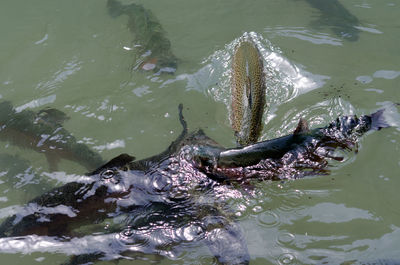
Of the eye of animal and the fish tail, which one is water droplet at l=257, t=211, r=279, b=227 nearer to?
the eye of animal

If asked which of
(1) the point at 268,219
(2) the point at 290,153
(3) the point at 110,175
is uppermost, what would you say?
(2) the point at 290,153

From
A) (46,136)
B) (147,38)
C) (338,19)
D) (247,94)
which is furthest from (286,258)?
(338,19)

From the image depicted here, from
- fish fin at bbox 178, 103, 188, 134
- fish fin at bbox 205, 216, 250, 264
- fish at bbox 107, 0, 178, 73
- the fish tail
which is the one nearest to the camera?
fish fin at bbox 205, 216, 250, 264

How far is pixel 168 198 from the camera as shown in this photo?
3.60 m

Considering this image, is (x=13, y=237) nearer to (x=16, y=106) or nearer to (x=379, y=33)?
(x=16, y=106)

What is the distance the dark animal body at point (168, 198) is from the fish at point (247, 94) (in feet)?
1.41

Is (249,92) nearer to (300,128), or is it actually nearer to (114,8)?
(300,128)

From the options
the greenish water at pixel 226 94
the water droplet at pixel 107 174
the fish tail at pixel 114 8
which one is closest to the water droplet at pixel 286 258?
the greenish water at pixel 226 94

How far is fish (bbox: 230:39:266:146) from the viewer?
377 centimetres

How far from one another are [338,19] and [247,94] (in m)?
2.79

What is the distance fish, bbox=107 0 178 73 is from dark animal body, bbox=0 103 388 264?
191 cm

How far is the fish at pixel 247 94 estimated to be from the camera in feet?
12.4

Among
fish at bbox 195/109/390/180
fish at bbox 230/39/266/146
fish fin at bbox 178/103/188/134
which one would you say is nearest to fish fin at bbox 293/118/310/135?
fish at bbox 195/109/390/180

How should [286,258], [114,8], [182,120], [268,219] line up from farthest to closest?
[114,8] < [182,120] < [268,219] < [286,258]
